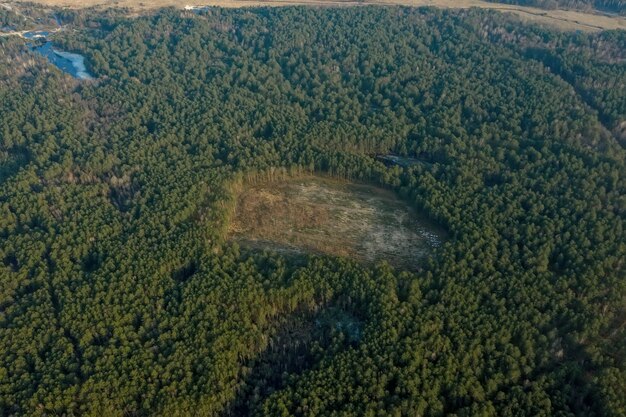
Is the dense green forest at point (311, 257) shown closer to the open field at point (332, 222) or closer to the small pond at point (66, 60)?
the open field at point (332, 222)

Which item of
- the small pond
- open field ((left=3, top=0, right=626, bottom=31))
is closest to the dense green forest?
the small pond

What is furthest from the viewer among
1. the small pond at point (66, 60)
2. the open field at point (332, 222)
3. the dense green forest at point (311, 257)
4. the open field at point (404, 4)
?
the open field at point (404, 4)

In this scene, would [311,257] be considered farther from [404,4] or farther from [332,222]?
[404,4]

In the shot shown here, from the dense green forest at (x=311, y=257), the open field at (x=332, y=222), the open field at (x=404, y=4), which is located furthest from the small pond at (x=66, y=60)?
the open field at (x=332, y=222)

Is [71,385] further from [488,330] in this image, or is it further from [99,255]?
[488,330]

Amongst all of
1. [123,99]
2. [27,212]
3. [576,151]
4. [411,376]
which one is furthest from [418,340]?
[123,99]

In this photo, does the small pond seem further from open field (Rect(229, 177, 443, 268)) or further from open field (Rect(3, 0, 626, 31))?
open field (Rect(229, 177, 443, 268))
